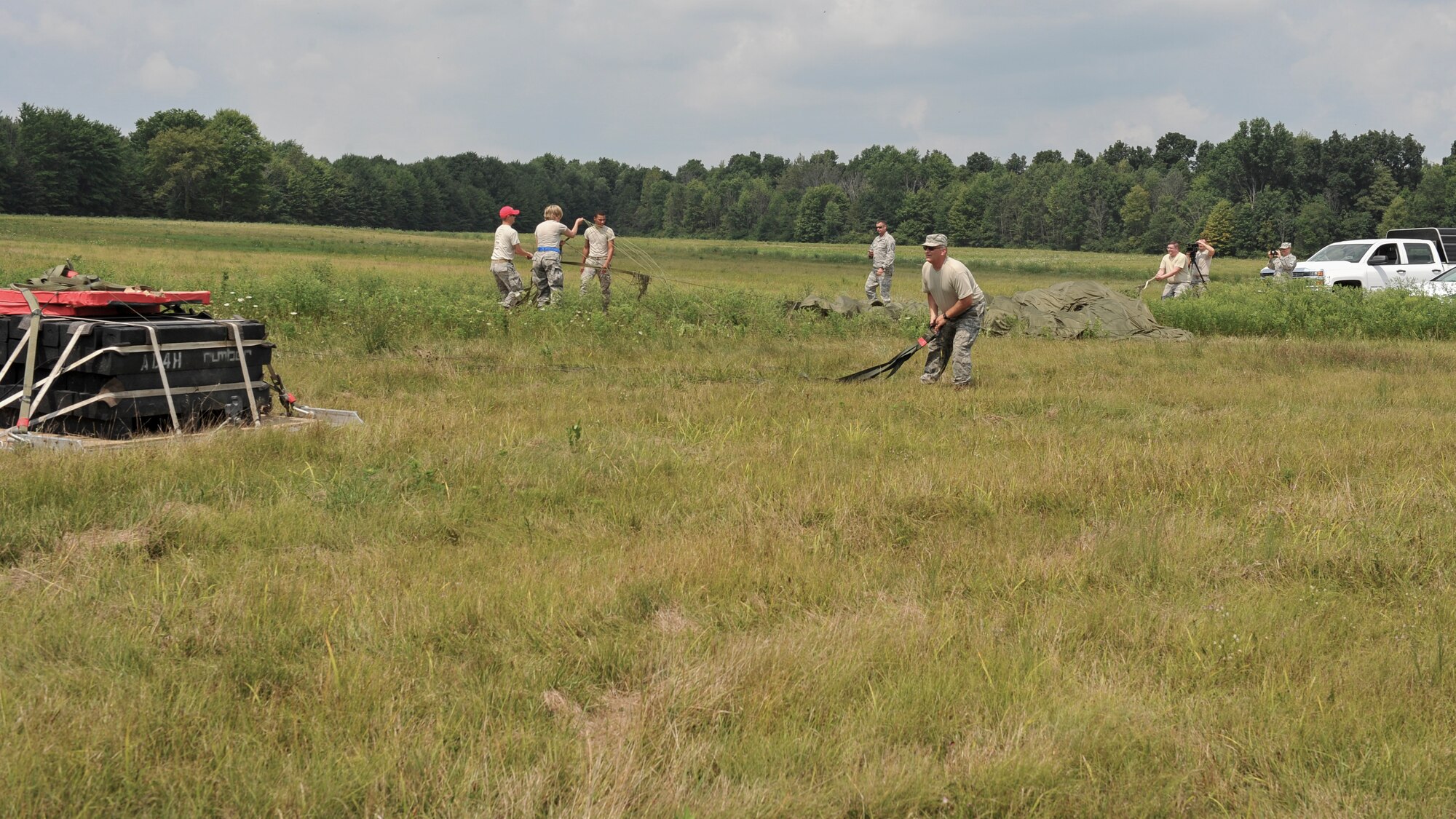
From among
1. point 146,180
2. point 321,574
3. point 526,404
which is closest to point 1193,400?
point 526,404

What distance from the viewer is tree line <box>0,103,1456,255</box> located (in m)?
101

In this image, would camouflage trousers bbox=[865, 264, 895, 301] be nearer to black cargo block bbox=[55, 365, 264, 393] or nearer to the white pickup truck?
the white pickup truck

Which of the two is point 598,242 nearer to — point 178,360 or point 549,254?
point 549,254

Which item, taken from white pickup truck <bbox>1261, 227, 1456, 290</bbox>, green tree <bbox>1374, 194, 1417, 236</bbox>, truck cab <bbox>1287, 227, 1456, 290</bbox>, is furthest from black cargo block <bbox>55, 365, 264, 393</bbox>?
green tree <bbox>1374, 194, 1417, 236</bbox>

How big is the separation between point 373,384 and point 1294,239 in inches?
4461

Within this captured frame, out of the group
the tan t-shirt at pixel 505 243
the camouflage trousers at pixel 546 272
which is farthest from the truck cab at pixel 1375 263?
the tan t-shirt at pixel 505 243

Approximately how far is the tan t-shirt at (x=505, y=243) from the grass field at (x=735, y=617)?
818 centimetres

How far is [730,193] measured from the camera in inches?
Result: 5468

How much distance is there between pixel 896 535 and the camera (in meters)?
6.37

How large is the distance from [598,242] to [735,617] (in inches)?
629

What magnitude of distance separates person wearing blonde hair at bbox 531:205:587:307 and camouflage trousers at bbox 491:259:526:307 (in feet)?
0.98

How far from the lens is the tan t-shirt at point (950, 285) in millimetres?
12297

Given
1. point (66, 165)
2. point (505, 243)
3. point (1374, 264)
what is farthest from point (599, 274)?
point (66, 165)

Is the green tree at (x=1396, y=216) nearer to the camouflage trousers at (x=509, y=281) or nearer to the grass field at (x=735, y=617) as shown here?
the camouflage trousers at (x=509, y=281)
